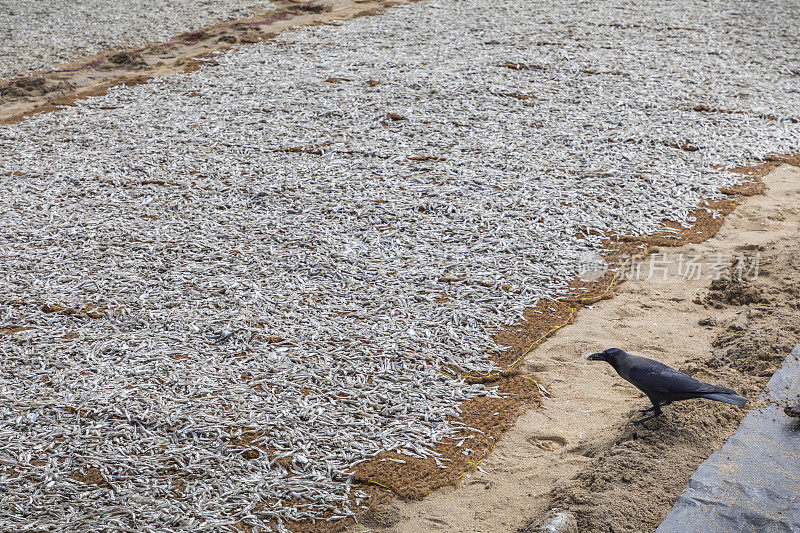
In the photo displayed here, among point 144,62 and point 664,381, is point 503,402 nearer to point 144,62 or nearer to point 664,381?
point 664,381

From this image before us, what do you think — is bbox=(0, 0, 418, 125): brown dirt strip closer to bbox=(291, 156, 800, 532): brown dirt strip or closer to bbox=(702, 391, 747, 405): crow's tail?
bbox=(291, 156, 800, 532): brown dirt strip

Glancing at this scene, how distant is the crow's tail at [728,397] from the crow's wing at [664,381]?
2cm

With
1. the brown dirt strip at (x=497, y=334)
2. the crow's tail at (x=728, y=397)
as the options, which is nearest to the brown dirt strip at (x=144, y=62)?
the brown dirt strip at (x=497, y=334)

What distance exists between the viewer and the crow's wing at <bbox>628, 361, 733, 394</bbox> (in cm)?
274

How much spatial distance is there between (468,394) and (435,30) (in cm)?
806

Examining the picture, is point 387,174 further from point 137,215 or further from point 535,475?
point 535,475

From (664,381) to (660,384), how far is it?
0.07 feet

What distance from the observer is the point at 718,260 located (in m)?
4.66

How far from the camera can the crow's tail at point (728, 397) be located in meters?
2.59

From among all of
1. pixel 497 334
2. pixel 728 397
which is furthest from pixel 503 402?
pixel 728 397

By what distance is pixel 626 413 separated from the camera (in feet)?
10.5

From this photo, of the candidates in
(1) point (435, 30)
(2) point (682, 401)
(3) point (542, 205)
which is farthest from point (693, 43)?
(2) point (682, 401)

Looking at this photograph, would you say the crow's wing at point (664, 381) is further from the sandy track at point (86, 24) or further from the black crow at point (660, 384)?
the sandy track at point (86, 24)

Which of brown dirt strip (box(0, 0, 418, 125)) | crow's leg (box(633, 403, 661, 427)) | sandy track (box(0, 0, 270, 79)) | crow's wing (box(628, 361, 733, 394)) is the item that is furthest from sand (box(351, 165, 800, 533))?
sandy track (box(0, 0, 270, 79))
